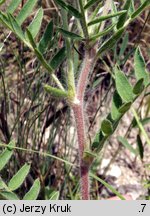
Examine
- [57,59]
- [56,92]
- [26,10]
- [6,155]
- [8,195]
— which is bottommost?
[8,195]

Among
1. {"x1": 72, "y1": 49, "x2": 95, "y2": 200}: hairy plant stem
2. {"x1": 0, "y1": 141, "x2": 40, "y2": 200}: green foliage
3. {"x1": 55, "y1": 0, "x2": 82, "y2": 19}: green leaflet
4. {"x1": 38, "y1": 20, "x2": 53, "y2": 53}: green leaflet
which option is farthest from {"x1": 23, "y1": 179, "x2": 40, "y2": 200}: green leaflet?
{"x1": 55, "y1": 0, "x2": 82, "y2": 19}: green leaflet

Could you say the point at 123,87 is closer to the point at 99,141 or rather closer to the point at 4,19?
the point at 99,141

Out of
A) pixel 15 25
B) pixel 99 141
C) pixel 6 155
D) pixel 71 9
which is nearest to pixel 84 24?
pixel 71 9

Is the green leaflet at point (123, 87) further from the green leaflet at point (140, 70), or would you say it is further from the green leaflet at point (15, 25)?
the green leaflet at point (15, 25)

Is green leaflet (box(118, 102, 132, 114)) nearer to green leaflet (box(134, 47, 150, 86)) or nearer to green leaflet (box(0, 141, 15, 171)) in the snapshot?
green leaflet (box(134, 47, 150, 86))
